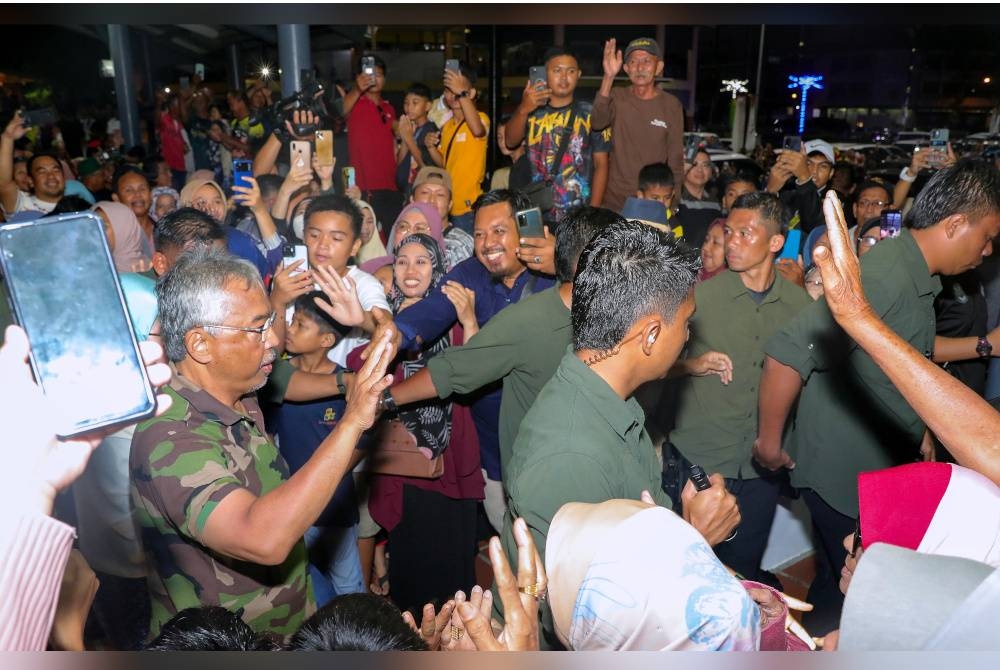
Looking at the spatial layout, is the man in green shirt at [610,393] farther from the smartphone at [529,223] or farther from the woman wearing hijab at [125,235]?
the woman wearing hijab at [125,235]

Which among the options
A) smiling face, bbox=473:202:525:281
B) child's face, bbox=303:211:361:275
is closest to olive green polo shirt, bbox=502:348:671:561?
smiling face, bbox=473:202:525:281

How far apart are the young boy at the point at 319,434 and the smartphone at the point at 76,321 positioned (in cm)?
186

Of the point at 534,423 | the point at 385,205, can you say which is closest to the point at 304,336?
Answer: the point at 534,423

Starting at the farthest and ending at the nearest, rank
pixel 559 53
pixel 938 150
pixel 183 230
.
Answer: pixel 938 150 < pixel 559 53 < pixel 183 230

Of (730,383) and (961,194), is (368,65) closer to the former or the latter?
(730,383)

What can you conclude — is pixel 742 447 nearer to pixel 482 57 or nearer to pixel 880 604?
pixel 880 604

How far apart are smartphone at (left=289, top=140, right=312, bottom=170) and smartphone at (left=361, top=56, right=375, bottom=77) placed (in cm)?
182

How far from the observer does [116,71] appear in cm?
1041

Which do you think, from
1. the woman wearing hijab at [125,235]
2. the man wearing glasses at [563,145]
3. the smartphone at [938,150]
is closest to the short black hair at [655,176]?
the man wearing glasses at [563,145]

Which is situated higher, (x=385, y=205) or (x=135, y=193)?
A: (x=135, y=193)

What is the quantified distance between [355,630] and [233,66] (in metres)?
13.4

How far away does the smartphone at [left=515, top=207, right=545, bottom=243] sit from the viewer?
329 cm

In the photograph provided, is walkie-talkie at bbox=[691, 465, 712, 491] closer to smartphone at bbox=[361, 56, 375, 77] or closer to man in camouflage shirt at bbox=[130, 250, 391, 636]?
man in camouflage shirt at bbox=[130, 250, 391, 636]

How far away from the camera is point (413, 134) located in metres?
6.38
